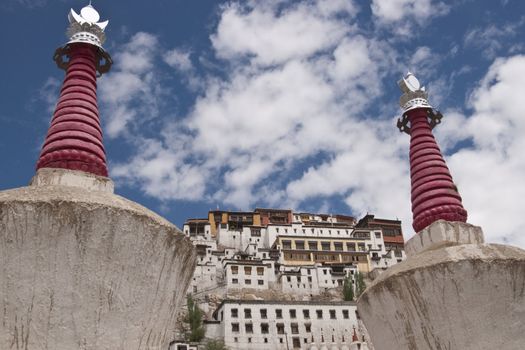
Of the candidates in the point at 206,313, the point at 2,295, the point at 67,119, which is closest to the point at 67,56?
the point at 67,119

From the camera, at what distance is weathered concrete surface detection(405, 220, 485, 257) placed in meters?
11.6

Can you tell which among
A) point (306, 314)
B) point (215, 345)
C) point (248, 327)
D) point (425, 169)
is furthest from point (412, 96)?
point (306, 314)

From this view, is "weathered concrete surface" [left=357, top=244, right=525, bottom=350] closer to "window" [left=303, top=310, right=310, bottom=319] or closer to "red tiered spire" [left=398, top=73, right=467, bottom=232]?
"red tiered spire" [left=398, top=73, right=467, bottom=232]

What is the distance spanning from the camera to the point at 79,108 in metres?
10.2

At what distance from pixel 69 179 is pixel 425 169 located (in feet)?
26.1

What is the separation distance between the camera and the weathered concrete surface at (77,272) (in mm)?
7273

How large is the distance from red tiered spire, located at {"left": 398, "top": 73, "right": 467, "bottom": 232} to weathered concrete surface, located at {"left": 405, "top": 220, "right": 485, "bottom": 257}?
0.36m

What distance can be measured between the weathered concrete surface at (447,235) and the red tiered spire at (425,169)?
0.36 meters

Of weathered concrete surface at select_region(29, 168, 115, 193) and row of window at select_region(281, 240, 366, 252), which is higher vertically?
row of window at select_region(281, 240, 366, 252)

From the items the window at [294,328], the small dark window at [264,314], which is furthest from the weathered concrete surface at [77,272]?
the window at [294,328]

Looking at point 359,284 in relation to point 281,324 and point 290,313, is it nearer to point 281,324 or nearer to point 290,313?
point 290,313

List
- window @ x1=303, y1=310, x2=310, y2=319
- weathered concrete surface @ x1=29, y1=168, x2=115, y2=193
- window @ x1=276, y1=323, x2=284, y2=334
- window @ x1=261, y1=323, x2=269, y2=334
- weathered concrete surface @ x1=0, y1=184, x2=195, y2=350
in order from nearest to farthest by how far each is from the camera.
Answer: weathered concrete surface @ x1=0, y1=184, x2=195, y2=350 < weathered concrete surface @ x1=29, y1=168, x2=115, y2=193 < window @ x1=261, y1=323, x2=269, y2=334 < window @ x1=276, y1=323, x2=284, y2=334 < window @ x1=303, y1=310, x2=310, y2=319

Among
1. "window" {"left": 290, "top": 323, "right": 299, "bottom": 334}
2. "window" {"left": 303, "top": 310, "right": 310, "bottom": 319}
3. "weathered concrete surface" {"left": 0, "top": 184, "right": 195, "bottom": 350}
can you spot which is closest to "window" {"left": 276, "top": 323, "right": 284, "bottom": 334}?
"window" {"left": 290, "top": 323, "right": 299, "bottom": 334}

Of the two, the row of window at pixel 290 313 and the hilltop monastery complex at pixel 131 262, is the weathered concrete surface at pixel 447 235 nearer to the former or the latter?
the hilltop monastery complex at pixel 131 262
